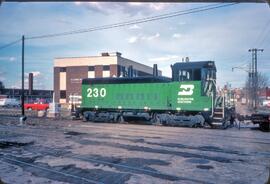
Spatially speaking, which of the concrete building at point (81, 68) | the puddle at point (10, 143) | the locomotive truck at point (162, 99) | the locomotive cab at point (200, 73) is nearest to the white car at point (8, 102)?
the concrete building at point (81, 68)

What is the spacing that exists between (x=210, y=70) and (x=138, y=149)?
11.4 metres

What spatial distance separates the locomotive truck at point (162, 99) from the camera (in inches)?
799

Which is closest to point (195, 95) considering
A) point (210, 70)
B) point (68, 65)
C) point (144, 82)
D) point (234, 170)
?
point (210, 70)

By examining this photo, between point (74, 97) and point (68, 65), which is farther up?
point (68, 65)

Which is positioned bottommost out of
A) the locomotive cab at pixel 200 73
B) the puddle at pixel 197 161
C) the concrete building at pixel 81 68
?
the puddle at pixel 197 161

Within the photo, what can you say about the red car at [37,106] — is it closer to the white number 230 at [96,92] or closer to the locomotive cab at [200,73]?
the white number 230 at [96,92]

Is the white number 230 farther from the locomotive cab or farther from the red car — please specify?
the red car

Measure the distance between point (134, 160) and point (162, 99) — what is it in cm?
1260

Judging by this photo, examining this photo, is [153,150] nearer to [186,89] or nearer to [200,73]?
[186,89]

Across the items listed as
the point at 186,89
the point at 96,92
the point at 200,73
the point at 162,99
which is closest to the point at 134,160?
the point at 186,89

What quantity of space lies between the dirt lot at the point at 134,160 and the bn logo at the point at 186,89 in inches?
247

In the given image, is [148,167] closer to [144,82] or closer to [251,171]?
[251,171]

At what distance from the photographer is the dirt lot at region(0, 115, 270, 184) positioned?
7867 mm

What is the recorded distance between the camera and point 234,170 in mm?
8672
